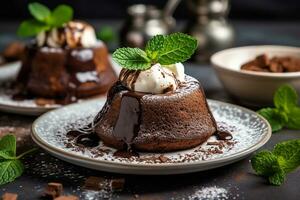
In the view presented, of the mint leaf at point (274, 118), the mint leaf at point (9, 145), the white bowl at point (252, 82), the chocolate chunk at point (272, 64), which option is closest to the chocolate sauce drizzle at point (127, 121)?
the mint leaf at point (9, 145)

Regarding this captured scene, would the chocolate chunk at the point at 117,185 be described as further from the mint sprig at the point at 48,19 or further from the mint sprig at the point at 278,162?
the mint sprig at the point at 48,19

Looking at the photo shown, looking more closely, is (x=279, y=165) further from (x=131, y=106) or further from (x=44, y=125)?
(x=44, y=125)

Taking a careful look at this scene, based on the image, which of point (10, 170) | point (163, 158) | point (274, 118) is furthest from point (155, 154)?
point (274, 118)

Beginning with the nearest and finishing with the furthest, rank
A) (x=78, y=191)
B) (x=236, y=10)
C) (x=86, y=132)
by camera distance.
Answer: (x=78, y=191) < (x=86, y=132) < (x=236, y=10)

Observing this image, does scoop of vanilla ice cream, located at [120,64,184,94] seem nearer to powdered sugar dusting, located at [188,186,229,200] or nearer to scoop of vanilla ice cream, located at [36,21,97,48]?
powdered sugar dusting, located at [188,186,229,200]

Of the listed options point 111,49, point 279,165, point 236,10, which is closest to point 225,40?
point 111,49
